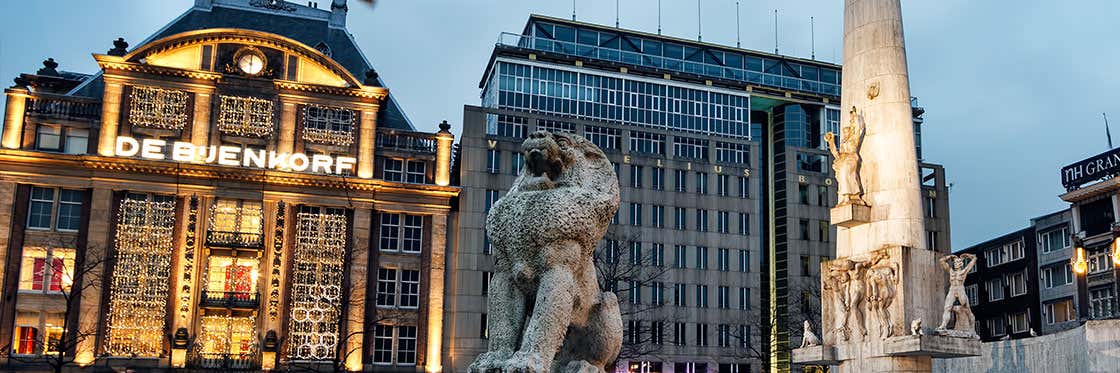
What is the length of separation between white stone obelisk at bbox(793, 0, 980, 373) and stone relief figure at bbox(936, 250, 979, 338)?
0.12 feet

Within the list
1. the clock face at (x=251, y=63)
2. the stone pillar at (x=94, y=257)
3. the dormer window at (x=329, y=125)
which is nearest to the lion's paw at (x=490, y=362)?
the stone pillar at (x=94, y=257)

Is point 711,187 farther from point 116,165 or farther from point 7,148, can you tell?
point 7,148

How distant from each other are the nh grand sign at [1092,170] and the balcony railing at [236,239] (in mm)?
45982

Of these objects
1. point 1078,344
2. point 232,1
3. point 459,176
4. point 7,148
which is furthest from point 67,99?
point 1078,344

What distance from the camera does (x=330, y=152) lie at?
60.9 metres

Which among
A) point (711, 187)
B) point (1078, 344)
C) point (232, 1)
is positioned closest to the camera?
point (1078, 344)

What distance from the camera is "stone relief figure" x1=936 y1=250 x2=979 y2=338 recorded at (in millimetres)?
20016

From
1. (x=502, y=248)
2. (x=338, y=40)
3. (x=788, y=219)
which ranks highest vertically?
(x=338, y=40)

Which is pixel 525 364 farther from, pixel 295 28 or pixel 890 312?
pixel 295 28

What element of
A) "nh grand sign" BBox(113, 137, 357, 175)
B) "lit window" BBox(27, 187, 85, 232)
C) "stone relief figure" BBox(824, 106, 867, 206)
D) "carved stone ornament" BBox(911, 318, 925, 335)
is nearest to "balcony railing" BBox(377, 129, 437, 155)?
"nh grand sign" BBox(113, 137, 357, 175)

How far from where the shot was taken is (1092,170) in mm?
66000

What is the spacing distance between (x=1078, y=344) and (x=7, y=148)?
50.1 metres

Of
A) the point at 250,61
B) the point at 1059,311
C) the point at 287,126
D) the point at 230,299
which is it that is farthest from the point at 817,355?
the point at 1059,311

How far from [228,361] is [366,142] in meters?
13.4
